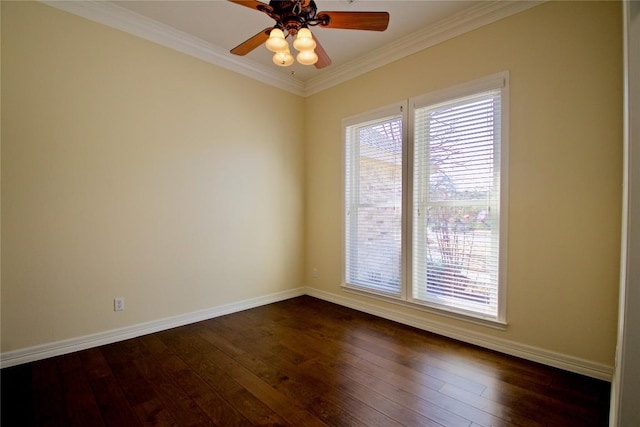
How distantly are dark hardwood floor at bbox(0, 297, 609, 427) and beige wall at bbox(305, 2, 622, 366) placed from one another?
41 cm

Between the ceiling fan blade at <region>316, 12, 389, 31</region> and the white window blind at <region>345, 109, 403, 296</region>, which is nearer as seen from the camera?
the ceiling fan blade at <region>316, 12, 389, 31</region>

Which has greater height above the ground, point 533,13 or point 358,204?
point 533,13

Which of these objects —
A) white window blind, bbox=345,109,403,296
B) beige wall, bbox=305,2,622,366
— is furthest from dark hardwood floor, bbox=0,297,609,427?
white window blind, bbox=345,109,403,296

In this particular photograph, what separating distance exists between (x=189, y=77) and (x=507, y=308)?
3806 millimetres

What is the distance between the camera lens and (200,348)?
2.55m

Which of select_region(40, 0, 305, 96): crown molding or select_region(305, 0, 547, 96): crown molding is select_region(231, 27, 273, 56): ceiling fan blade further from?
select_region(305, 0, 547, 96): crown molding

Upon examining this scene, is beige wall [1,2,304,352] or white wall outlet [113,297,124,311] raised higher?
beige wall [1,2,304,352]

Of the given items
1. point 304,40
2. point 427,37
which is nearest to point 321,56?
point 304,40

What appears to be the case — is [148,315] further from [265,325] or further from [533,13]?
[533,13]

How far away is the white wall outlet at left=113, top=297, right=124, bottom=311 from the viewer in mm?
2669

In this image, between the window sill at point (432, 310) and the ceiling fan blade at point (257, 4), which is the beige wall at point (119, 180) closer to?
the window sill at point (432, 310)

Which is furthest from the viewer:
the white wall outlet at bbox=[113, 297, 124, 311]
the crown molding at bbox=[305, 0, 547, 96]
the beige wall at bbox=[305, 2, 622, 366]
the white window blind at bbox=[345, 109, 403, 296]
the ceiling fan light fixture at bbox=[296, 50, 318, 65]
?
the white window blind at bbox=[345, 109, 403, 296]

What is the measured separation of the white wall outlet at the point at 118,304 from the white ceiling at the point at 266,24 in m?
2.50

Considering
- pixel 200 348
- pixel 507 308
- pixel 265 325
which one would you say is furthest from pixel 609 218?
pixel 200 348
